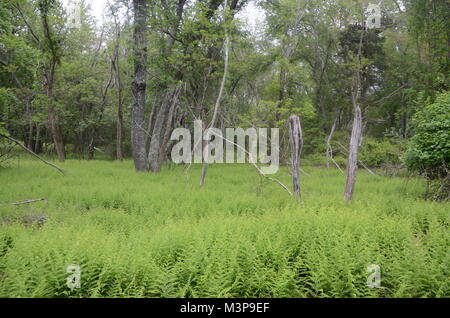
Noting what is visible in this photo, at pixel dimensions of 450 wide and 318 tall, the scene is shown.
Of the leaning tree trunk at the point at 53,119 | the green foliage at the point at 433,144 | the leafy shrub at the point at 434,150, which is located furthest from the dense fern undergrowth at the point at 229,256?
the leaning tree trunk at the point at 53,119

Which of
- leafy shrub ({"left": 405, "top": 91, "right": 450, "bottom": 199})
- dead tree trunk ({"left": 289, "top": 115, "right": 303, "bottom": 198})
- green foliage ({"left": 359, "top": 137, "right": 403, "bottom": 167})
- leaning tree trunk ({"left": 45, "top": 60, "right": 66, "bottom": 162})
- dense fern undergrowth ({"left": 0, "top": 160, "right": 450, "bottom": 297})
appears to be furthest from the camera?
leaning tree trunk ({"left": 45, "top": 60, "right": 66, "bottom": 162})

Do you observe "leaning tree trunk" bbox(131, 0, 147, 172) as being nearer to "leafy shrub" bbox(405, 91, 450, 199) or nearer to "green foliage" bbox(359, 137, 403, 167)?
"leafy shrub" bbox(405, 91, 450, 199)

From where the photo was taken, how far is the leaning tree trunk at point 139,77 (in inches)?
512

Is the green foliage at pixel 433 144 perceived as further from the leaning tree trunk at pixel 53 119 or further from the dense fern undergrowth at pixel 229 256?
the leaning tree trunk at pixel 53 119

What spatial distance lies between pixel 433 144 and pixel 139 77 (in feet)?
35.5

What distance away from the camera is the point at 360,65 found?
20031mm

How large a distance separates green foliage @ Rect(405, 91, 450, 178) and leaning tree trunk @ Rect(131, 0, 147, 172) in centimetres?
985

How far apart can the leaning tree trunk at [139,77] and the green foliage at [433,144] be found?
9853mm

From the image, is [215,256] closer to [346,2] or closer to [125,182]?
[125,182]

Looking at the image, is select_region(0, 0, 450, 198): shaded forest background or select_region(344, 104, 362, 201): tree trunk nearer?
select_region(344, 104, 362, 201): tree trunk

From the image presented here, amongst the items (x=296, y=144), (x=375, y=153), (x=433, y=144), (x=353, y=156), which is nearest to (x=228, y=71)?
(x=375, y=153)

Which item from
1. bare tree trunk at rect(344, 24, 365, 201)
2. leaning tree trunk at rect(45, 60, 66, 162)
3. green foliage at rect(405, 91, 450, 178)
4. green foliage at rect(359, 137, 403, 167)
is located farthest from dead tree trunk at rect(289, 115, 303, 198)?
leaning tree trunk at rect(45, 60, 66, 162)

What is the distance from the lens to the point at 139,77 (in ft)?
44.2

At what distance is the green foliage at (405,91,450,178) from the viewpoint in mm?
7863
